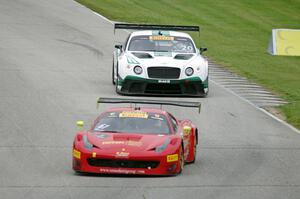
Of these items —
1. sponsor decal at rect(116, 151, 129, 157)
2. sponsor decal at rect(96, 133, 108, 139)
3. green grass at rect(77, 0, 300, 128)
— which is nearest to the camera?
sponsor decal at rect(116, 151, 129, 157)

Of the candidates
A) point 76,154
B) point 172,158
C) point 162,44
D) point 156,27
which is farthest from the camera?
point 156,27

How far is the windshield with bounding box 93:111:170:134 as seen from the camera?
1573cm

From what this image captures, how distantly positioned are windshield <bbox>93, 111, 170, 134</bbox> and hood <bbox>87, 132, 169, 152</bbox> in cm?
28

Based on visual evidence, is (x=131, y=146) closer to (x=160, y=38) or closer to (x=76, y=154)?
(x=76, y=154)

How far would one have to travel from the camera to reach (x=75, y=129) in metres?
19.5

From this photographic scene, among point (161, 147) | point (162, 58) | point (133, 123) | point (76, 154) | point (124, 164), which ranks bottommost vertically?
point (124, 164)

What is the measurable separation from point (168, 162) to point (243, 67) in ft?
52.1

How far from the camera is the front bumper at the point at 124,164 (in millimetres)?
14695

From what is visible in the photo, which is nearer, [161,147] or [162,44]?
[161,147]

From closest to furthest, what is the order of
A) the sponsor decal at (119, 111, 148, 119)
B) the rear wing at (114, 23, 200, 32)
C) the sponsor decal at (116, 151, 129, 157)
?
the sponsor decal at (116, 151, 129, 157)
the sponsor decal at (119, 111, 148, 119)
the rear wing at (114, 23, 200, 32)

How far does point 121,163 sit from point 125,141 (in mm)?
441

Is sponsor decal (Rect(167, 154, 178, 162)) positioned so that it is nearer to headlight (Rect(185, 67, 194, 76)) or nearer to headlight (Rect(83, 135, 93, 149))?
headlight (Rect(83, 135, 93, 149))

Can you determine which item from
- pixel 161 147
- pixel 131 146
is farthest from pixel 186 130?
pixel 131 146

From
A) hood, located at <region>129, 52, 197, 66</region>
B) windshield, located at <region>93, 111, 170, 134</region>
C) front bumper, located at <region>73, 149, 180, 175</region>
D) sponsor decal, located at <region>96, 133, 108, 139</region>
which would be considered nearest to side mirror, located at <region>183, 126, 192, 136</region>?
windshield, located at <region>93, 111, 170, 134</region>
